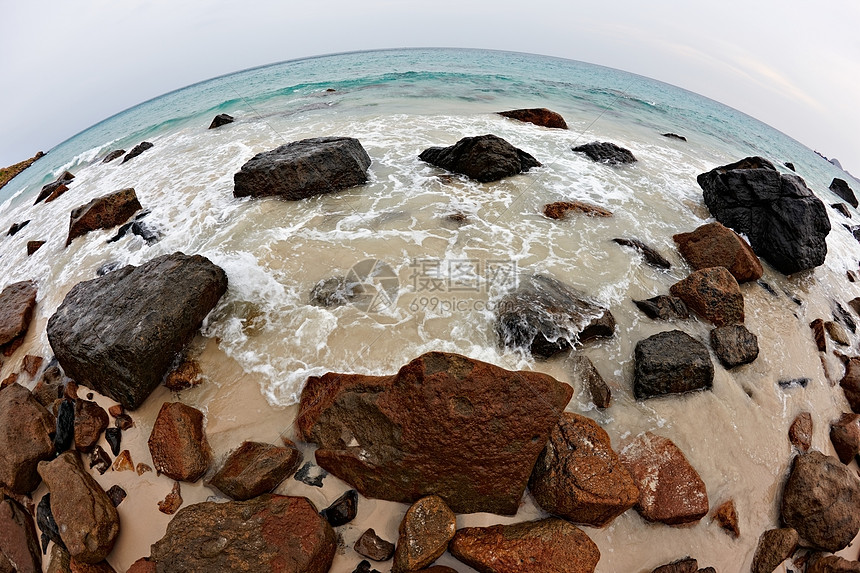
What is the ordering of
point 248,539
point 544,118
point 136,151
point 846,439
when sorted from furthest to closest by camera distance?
1. point 544,118
2. point 136,151
3. point 846,439
4. point 248,539

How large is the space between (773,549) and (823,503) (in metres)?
0.75

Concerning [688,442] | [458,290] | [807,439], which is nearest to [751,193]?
[807,439]

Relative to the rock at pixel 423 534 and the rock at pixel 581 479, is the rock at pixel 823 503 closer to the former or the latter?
the rock at pixel 581 479

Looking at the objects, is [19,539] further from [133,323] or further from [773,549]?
[773,549]

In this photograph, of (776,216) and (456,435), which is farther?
(776,216)

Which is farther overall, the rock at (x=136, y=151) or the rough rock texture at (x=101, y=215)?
the rock at (x=136, y=151)

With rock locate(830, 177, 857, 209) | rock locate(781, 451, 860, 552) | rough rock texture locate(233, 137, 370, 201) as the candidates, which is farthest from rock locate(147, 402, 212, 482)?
rock locate(830, 177, 857, 209)

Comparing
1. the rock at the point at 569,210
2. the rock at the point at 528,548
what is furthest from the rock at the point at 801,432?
the rock at the point at 569,210

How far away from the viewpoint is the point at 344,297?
4980 mm

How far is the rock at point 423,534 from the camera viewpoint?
8.79 feet

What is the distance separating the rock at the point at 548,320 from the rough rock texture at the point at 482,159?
4.35 m

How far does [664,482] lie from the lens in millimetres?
3268

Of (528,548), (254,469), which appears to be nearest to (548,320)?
(528,548)

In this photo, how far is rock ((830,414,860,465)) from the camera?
13.2ft
